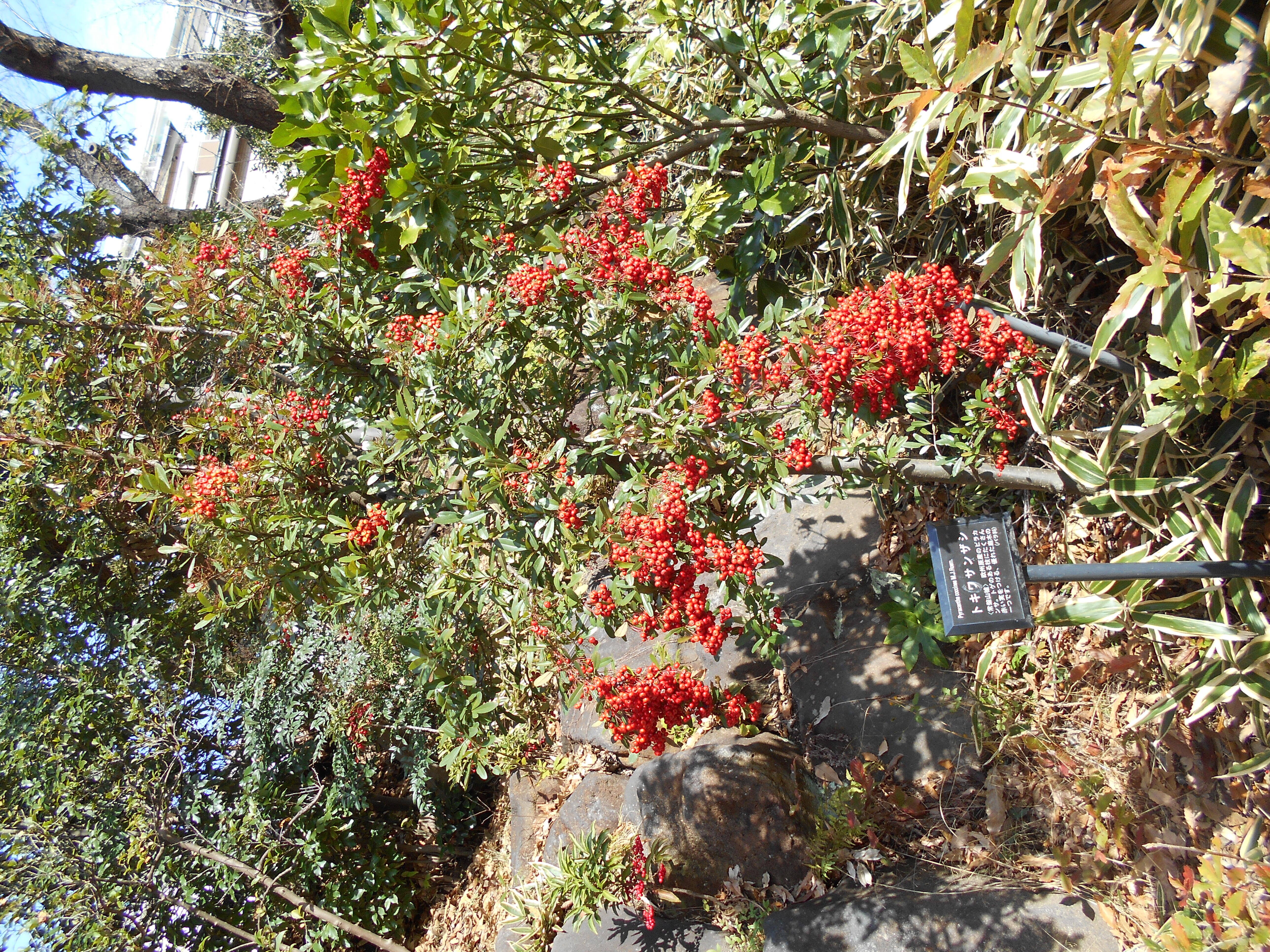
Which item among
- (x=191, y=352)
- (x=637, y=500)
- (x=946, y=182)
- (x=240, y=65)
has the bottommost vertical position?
(x=637, y=500)

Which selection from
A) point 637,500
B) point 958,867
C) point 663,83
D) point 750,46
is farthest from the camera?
point 663,83

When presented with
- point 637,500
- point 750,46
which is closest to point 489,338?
point 637,500

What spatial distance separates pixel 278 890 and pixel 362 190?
3.81 meters

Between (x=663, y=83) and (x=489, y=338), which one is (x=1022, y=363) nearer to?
(x=489, y=338)

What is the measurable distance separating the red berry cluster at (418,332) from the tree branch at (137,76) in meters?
6.24

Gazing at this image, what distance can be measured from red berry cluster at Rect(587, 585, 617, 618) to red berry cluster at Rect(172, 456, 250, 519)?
4.15ft

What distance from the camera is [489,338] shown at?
8.27 ft

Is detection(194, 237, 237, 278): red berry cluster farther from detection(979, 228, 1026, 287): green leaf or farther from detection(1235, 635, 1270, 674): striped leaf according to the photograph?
detection(1235, 635, 1270, 674): striped leaf

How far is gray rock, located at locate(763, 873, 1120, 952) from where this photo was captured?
2518 millimetres

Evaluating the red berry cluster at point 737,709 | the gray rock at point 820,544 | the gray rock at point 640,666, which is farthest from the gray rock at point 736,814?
the gray rock at point 820,544

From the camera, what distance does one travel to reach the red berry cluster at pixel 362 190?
2.42 m

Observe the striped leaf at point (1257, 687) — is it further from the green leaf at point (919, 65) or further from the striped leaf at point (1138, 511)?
the green leaf at point (919, 65)

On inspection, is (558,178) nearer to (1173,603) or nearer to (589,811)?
(1173,603)

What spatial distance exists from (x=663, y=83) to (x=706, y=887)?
4.20 m
